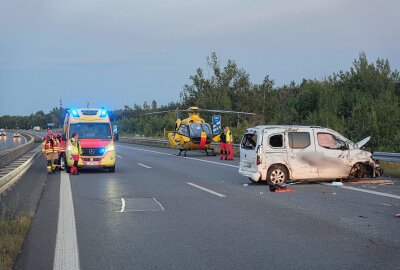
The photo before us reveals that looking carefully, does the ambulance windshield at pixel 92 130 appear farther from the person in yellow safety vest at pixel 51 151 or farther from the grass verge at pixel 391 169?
the grass verge at pixel 391 169

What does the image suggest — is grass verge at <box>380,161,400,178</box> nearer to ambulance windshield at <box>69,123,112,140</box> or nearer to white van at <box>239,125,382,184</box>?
white van at <box>239,125,382,184</box>

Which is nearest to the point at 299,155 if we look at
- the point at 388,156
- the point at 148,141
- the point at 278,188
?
the point at 278,188

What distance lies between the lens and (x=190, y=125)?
3116 cm

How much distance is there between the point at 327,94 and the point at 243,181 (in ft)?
94.4

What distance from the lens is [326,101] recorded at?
136 feet

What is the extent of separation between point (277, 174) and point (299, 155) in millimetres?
831

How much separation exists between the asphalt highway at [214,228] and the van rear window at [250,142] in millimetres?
1360

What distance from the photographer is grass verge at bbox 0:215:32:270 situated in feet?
20.6

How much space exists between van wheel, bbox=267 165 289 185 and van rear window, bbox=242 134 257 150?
85 cm

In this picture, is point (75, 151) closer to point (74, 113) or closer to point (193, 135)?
point (74, 113)

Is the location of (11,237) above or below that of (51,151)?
below

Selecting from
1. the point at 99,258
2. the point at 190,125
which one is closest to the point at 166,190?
the point at 99,258

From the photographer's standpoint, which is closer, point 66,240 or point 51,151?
point 66,240

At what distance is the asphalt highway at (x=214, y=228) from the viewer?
6.40m
